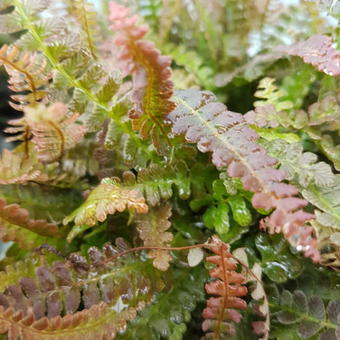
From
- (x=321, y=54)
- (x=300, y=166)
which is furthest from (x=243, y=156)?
(x=321, y=54)

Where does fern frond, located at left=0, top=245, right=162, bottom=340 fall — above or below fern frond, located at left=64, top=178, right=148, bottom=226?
below

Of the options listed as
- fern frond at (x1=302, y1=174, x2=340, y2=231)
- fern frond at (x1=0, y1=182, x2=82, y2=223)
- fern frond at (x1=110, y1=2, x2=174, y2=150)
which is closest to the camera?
fern frond at (x1=110, y1=2, x2=174, y2=150)

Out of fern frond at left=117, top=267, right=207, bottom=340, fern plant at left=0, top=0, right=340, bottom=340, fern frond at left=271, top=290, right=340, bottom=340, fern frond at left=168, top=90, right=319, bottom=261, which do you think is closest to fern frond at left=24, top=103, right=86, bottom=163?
fern plant at left=0, top=0, right=340, bottom=340

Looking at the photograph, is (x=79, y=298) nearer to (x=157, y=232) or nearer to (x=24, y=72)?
(x=157, y=232)

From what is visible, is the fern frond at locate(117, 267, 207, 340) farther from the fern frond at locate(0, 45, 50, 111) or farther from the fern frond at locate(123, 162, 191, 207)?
the fern frond at locate(0, 45, 50, 111)

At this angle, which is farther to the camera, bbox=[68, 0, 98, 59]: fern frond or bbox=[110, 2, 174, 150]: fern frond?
bbox=[68, 0, 98, 59]: fern frond

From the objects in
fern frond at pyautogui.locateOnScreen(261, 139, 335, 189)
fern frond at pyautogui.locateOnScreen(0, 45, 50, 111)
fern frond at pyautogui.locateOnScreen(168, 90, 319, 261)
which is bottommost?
fern frond at pyautogui.locateOnScreen(261, 139, 335, 189)
